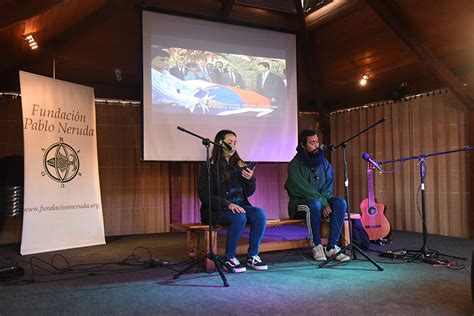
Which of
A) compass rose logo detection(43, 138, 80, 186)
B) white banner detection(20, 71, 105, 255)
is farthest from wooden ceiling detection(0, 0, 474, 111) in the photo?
compass rose logo detection(43, 138, 80, 186)

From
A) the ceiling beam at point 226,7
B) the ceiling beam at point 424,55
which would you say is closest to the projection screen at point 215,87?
the ceiling beam at point 226,7

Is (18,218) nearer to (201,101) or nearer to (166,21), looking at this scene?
(201,101)

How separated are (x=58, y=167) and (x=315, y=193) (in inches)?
111

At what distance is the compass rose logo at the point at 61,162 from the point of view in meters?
4.20

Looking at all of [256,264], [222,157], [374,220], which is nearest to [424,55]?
[374,220]

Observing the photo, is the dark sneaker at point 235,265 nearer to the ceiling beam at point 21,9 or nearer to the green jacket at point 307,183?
the green jacket at point 307,183

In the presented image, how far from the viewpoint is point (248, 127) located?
476 cm

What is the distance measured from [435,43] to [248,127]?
8.02 ft

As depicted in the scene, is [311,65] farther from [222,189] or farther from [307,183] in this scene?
[222,189]

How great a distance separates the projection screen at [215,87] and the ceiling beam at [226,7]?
0.20 m

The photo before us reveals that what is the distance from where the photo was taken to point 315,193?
3625 millimetres

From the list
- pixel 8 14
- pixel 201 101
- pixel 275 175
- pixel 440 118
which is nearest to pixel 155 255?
pixel 201 101

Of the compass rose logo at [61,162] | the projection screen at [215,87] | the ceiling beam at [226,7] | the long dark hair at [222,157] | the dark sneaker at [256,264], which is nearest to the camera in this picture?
the dark sneaker at [256,264]

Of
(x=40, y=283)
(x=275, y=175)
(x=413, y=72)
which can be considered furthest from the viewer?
(x=275, y=175)
